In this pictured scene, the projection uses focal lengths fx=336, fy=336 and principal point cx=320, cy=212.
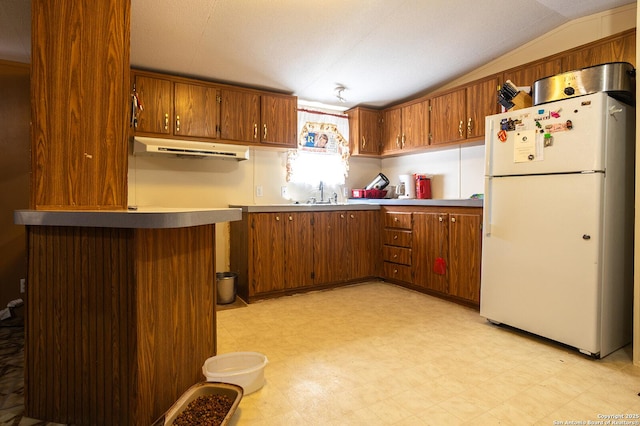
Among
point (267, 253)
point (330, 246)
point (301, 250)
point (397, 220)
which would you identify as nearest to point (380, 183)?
point (397, 220)

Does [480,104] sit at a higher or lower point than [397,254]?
higher

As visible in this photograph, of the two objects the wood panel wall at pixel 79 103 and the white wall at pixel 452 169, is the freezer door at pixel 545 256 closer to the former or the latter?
the white wall at pixel 452 169

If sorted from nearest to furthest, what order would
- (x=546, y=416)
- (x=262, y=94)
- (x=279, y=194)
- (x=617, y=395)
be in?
1. (x=546, y=416)
2. (x=617, y=395)
3. (x=262, y=94)
4. (x=279, y=194)

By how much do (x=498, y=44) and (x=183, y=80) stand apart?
121 inches

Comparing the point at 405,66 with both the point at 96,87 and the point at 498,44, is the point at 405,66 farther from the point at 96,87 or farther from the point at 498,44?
the point at 96,87

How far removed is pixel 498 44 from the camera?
3188 mm

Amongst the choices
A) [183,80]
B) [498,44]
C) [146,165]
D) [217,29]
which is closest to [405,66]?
[498,44]

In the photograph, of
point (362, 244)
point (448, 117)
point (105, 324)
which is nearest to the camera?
point (105, 324)

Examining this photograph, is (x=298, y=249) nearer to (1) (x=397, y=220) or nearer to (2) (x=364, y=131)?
(1) (x=397, y=220)

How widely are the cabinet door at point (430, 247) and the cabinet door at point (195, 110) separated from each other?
2.39 meters

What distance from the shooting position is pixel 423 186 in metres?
4.04

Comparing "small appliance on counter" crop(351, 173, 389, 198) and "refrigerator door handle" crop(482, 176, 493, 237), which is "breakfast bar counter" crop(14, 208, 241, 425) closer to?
"refrigerator door handle" crop(482, 176, 493, 237)

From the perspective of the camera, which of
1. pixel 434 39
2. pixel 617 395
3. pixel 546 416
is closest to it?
pixel 546 416

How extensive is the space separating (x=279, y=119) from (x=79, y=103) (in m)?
2.43
